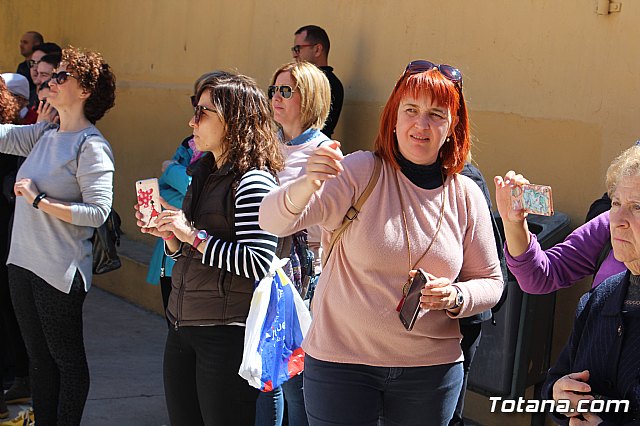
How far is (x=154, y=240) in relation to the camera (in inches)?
364

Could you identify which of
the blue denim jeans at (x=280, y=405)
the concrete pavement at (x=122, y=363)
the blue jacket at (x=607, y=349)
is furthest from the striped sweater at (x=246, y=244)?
the concrete pavement at (x=122, y=363)

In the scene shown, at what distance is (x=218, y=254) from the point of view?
12.2 ft

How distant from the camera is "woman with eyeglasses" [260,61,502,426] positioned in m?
3.09

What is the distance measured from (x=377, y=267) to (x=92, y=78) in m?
2.35

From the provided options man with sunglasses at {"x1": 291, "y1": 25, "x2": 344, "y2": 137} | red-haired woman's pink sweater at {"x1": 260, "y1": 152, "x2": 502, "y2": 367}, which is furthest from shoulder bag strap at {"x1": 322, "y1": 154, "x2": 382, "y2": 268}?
man with sunglasses at {"x1": 291, "y1": 25, "x2": 344, "y2": 137}

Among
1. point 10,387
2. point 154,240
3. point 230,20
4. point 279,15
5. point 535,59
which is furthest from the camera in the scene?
point 154,240

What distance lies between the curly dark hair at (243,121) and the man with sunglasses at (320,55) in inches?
93.8

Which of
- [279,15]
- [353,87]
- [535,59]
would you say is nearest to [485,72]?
[535,59]

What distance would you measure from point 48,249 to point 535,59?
2.87m

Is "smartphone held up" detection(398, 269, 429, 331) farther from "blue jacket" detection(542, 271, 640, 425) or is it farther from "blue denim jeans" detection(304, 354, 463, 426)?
"blue jacket" detection(542, 271, 640, 425)

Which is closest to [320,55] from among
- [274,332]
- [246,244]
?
[246,244]

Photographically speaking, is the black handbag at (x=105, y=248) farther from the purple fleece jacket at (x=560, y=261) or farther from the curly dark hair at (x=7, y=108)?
the purple fleece jacket at (x=560, y=261)

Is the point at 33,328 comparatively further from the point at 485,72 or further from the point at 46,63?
the point at 485,72

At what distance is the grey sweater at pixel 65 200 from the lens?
4664 millimetres
